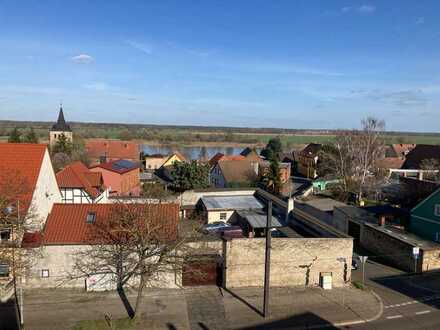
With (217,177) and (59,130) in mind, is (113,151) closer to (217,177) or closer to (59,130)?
(59,130)

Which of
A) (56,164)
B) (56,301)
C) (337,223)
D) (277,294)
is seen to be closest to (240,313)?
(277,294)

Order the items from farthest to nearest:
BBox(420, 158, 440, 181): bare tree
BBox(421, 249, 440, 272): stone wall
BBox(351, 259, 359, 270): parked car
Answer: BBox(420, 158, 440, 181): bare tree
BBox(351, 259, 359, 270): parked car
BBox(421, 249, 440, 272): stone wall

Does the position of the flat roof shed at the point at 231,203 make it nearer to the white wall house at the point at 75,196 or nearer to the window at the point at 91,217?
the white wall house at the point at 75,196

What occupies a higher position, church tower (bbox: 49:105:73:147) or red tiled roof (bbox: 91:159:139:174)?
church tower (bbox: 49:105:73:147)

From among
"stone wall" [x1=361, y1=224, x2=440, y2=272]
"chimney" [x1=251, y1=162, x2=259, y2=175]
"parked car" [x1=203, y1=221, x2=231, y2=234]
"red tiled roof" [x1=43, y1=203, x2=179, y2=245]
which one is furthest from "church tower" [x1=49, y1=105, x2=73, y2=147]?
"stone wall" [x1=361, y1=224, x2=440, y2=272]

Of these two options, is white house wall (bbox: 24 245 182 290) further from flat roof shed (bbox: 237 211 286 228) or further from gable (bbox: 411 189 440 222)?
gable (bbox: 411 189 440 222)

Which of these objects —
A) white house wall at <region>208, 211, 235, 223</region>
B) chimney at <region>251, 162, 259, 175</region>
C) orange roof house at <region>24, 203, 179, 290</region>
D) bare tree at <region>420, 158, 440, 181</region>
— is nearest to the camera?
orange roof house at <region>24, 203, 179, 290</region>

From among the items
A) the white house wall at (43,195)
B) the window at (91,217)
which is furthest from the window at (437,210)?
the white house wall at (43,195)
